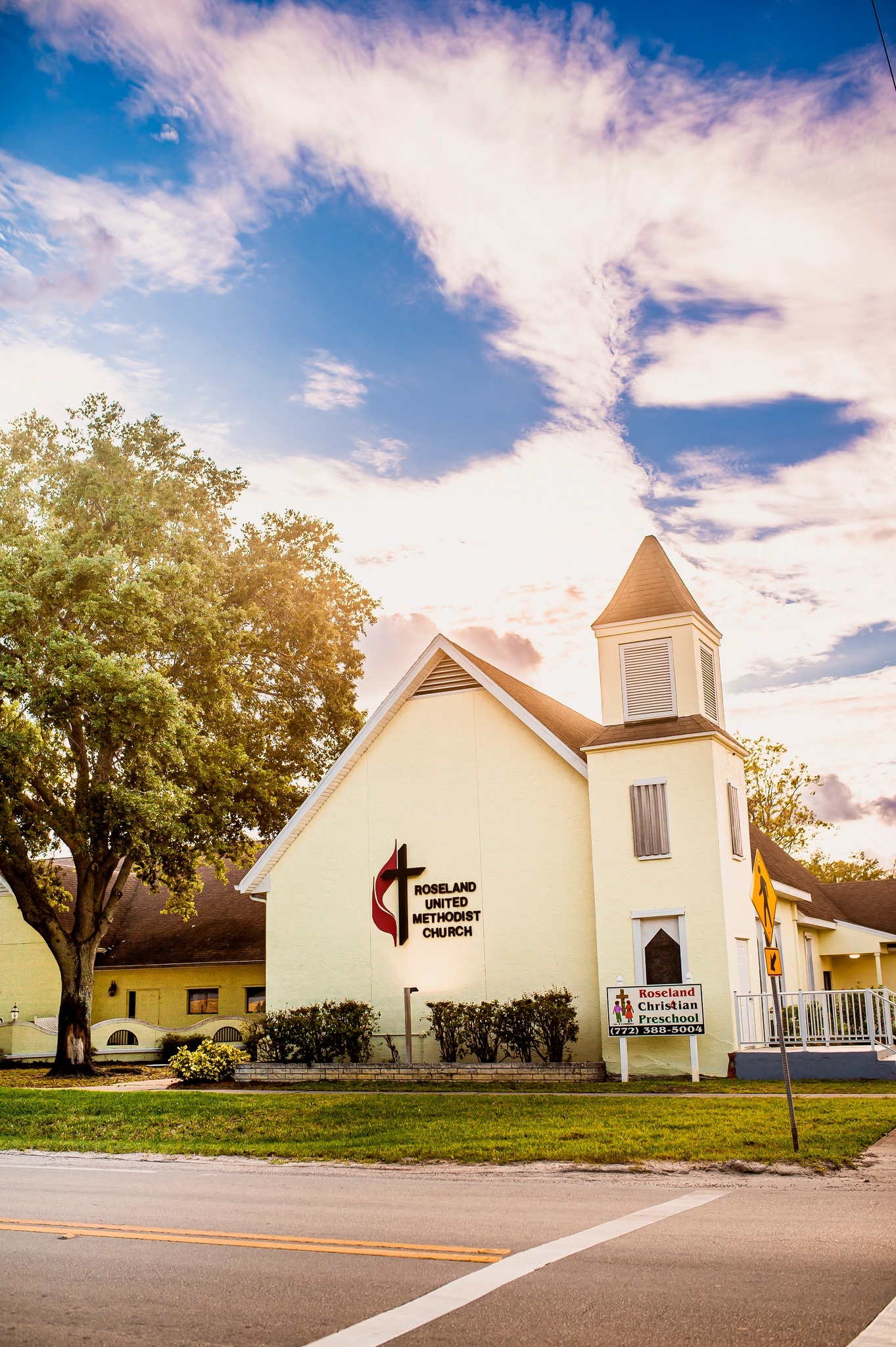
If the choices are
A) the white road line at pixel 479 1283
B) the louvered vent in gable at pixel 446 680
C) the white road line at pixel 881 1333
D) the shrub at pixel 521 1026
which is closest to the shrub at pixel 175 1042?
the shrub at pixel 521 1026

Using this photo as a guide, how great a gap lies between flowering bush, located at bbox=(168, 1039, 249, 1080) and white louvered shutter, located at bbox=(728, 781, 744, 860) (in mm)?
10642

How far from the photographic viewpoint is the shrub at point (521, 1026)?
21891 mm

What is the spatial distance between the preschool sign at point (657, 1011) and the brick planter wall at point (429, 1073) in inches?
44.0

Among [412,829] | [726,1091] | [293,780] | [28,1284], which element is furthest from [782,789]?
[28,1284]

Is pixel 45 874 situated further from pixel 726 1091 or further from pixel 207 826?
pixel 726 1091

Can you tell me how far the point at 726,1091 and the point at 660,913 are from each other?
12.7 feet

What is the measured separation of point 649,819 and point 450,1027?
5584 mm

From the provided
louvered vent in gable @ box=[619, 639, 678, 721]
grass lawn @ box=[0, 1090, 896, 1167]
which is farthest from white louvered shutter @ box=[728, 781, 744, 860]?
grass lawn @ box=[0, 1090, 896, 1167]

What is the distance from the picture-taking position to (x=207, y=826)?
27875mm

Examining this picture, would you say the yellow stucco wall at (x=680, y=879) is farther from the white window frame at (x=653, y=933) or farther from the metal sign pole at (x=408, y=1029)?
the metal sign pole at (x=408, y=1029)

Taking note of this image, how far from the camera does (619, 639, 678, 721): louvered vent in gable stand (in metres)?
23.1

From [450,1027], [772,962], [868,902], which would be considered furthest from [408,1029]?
[868,902]

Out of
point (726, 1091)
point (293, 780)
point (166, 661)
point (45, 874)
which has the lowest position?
point (726, 1091)

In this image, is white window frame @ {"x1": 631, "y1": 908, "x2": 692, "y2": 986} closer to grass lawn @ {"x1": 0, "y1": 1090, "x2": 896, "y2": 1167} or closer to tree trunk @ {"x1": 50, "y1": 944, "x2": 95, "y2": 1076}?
grass lawn @ {"x1": 0, "y1": 1090, "x2": 896, "y2": 1167}
